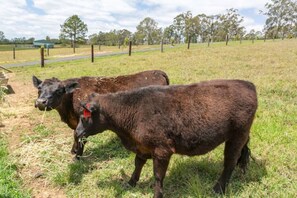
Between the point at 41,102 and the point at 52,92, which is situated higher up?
the point at 52,92

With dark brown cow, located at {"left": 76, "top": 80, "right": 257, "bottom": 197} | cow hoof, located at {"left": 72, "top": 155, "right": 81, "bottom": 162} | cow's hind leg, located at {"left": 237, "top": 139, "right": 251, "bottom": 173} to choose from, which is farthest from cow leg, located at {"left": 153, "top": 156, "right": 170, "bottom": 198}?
cow hoof, located at {"left": 72, "top": 155, "right": 81, "bottom": 162}

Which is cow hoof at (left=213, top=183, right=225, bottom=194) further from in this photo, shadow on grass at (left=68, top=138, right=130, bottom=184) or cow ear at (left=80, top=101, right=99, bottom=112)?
cow ear at (left=80, top=101, right=99, bottom=112)

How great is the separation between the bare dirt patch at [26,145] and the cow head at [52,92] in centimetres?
120

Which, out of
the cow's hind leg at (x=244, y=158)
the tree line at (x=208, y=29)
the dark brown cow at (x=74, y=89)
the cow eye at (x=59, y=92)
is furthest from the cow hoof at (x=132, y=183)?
the tree line at (x=208, y=29)

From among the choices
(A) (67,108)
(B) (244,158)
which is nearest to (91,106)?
(A) (67,108)

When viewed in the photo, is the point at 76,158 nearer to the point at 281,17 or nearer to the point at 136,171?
the point at 136,171

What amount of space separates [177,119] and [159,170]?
0.80m

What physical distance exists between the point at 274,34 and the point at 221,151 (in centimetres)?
6883

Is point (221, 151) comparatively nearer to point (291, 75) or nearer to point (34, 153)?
point (34, 153)

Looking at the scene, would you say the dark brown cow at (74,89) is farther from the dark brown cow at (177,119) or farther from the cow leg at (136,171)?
the cow leg at (136,171)

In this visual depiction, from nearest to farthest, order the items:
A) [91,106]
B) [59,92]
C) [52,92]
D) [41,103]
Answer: [91,106], [41,103], [52,92], [59,92]

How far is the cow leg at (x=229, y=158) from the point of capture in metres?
4.11

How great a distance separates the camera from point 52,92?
5039mm

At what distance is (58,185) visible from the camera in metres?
4.69
